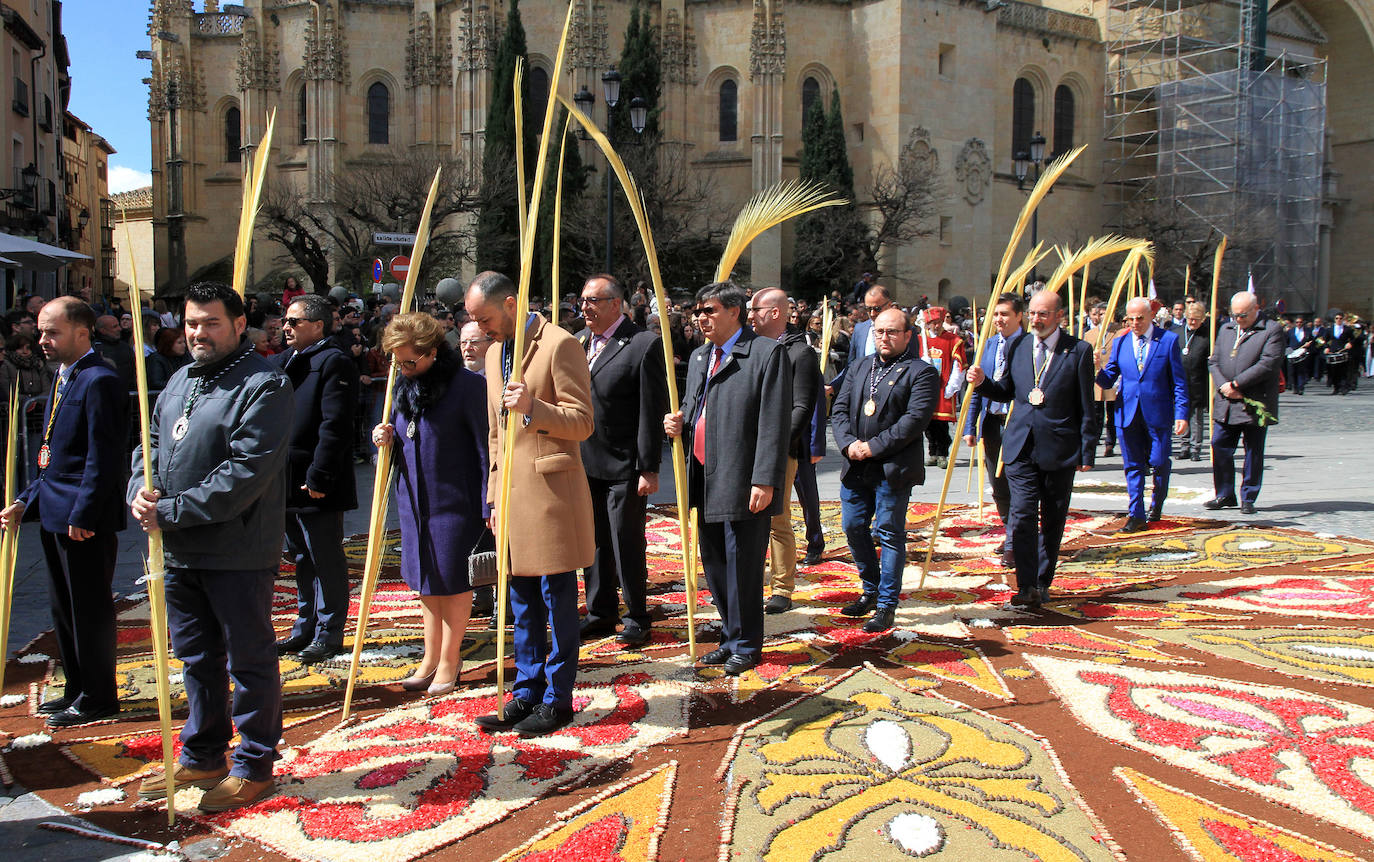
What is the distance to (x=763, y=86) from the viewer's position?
40656 millimetres

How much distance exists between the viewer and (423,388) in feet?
16.9

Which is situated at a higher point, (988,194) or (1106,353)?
(988,194)

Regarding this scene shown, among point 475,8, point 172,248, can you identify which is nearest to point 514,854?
point 475,8

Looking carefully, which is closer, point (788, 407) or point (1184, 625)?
point (788, 407)

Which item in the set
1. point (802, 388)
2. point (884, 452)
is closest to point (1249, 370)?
point (884, 452)

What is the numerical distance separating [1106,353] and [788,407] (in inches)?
300

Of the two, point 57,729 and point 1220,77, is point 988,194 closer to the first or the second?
point 1220,77

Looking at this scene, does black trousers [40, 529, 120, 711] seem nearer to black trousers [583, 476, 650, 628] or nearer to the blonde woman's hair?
the blonde woman's hair

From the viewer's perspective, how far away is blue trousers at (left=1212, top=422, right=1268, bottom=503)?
9.84 meters

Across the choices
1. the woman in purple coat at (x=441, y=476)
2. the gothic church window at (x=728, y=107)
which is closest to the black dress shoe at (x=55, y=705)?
the woman in purple coat at (x=441, y=476)

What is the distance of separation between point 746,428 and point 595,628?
5.48 feet

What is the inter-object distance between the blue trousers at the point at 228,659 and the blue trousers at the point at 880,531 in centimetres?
341

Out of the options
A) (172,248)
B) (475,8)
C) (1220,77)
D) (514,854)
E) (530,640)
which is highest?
(475,8)

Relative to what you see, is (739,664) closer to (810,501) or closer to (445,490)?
(445,490)
